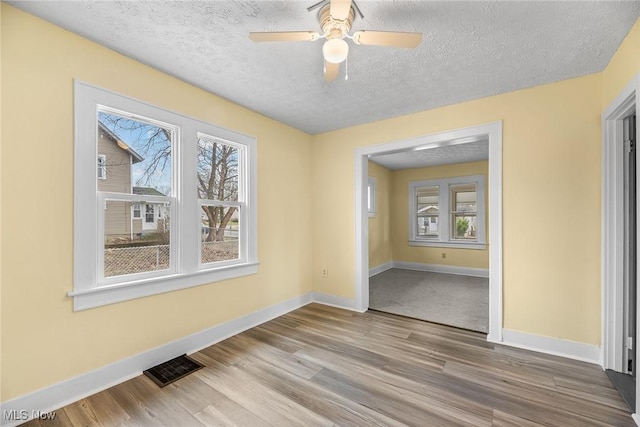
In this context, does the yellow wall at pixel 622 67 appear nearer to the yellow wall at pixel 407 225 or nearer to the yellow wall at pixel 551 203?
the yellow wall at pixel 551 203

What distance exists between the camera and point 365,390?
2.00 meters

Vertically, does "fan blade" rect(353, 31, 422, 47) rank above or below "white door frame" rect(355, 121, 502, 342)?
above

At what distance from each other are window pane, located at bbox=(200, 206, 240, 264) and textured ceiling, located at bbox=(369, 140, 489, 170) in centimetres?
275

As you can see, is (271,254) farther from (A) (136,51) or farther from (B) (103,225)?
(A) (136,51)

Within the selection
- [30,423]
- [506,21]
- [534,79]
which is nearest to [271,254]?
[30,423]

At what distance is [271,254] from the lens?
3467 mm

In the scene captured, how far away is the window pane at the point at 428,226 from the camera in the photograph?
6555mm

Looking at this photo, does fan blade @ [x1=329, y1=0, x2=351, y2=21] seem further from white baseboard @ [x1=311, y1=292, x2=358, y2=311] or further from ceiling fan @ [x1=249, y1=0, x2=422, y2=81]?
white baseboard @ [x1=311, y1=292, x2=358, y2=311]

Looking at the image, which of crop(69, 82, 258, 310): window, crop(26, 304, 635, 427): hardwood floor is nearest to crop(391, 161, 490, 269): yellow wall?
crop(26, 304, 635, 427): hardwood floor

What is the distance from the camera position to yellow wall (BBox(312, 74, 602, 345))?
239 centimetres

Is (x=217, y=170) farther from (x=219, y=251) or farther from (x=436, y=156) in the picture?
(x=436, y=156)

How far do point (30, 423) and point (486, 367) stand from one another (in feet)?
10.8

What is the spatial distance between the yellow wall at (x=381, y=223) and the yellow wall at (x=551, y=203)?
325 cm

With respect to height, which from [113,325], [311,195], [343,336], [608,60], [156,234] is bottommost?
[343,336]
